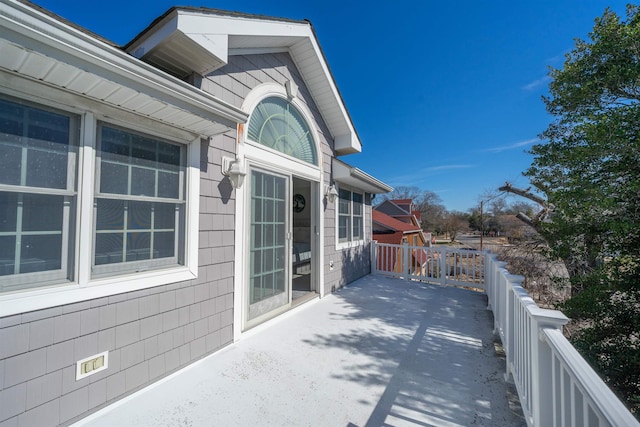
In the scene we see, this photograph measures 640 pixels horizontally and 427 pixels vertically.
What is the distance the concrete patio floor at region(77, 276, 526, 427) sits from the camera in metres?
1.93

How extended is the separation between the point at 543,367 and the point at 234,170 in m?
3.07

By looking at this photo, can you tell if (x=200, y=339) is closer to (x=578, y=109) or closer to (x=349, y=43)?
(x=578, y=109)

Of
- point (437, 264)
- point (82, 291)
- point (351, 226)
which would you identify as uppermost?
point (351, 226)

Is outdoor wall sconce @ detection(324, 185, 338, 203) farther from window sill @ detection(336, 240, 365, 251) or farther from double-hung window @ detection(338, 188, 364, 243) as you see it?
window sill @ detection(336, 240, 365, 251)

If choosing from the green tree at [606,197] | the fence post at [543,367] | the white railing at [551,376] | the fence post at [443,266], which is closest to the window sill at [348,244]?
the fence post at [443,266]

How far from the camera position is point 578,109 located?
13.5 feet

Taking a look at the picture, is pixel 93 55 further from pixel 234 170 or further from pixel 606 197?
pixel 606 197

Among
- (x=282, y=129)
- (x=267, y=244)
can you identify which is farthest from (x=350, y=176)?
(x=267, y=244)

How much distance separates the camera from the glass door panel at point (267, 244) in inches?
135

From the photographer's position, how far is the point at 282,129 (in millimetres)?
4082

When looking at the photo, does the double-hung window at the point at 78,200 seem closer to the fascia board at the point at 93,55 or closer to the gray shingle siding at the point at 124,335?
the gray shingle siding at the point at 124,335

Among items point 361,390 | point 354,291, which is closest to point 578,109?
point 354,291

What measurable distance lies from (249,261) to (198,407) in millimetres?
1588

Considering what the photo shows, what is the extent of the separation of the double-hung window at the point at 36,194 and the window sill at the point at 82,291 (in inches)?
3.7
